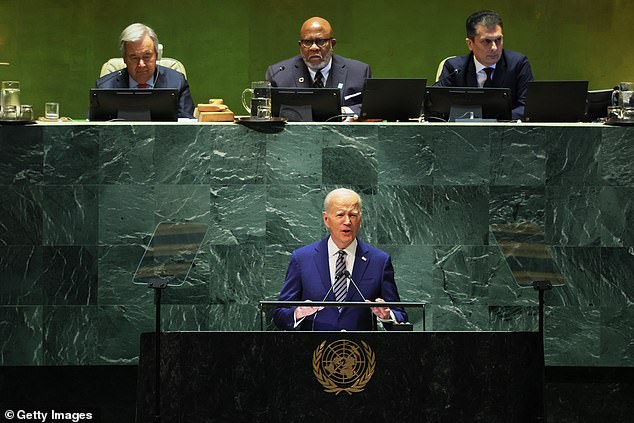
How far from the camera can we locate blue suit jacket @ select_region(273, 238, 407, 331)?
197 inches

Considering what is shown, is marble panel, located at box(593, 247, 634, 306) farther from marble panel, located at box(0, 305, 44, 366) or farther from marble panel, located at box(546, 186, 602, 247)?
marble panel, located at box(0, 305, 44, 366)

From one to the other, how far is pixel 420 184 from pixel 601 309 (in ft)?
3.74

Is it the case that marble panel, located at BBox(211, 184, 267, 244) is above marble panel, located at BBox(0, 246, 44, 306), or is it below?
above

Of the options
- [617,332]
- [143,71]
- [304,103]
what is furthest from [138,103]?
[617,332]

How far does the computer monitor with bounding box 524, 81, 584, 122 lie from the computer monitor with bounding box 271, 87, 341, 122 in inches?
44.3

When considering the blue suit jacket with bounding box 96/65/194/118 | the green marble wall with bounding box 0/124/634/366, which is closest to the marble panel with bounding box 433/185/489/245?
the green marble wall with bounding box 0/124/634/366

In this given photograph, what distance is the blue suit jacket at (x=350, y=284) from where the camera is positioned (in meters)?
5.02

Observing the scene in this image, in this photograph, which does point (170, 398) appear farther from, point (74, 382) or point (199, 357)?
point (74, 382)

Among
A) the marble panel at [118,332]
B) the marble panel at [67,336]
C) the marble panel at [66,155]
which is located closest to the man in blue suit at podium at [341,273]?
the marble panel at [118,332]

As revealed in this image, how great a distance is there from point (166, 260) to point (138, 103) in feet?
6.56

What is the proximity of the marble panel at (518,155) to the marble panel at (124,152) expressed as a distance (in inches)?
71.1

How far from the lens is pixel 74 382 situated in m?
5.66

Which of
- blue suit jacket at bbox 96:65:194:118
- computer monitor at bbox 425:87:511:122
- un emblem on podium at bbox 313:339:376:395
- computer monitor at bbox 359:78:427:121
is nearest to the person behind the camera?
un emblem on podium at bbox 313:339:376:395

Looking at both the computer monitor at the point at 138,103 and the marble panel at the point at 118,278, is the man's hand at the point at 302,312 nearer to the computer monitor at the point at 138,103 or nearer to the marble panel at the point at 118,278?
the marble panel at the point at 118,278
